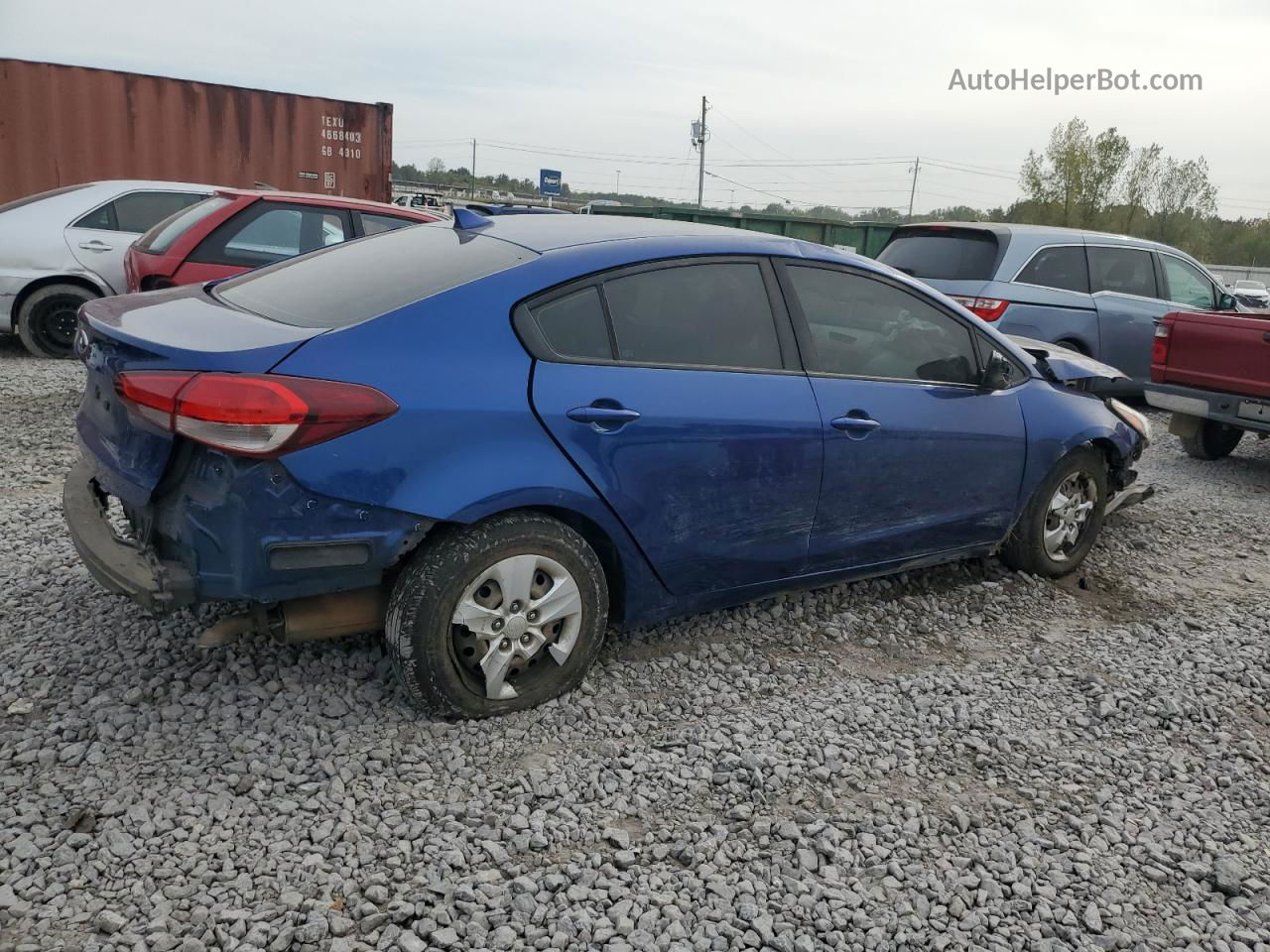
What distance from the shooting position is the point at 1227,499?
6.70 metres

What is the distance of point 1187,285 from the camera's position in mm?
9445

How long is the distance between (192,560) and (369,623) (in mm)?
544

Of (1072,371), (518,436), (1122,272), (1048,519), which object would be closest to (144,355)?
(518,436)

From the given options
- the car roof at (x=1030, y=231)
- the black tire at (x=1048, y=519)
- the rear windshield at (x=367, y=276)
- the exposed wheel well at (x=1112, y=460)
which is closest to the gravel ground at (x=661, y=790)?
the black tire at (x=1048, y=519)

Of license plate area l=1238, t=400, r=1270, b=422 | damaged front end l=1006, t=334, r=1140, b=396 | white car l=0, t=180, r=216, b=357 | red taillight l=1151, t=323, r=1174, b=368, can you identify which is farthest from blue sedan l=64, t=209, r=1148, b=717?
white car l=0, t=180, r=216, b=357

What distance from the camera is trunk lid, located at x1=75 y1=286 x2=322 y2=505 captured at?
8.96ft

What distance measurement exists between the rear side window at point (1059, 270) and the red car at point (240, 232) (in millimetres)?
5176

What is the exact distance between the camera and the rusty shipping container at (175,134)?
37.2 ft

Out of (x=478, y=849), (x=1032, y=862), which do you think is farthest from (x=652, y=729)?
(x=1032, y=862)

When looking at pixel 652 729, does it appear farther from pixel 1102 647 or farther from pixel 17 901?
pixel 1102 647

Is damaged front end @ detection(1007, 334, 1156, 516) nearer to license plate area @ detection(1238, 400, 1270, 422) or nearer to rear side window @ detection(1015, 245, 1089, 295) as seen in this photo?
license plate area @ detection(1238, 400, 1270, 422)

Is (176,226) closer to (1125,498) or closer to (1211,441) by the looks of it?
(1125,498)

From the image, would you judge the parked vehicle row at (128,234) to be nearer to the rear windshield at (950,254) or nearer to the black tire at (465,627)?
the rear windshield at (950,254)

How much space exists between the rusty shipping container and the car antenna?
384 inches
